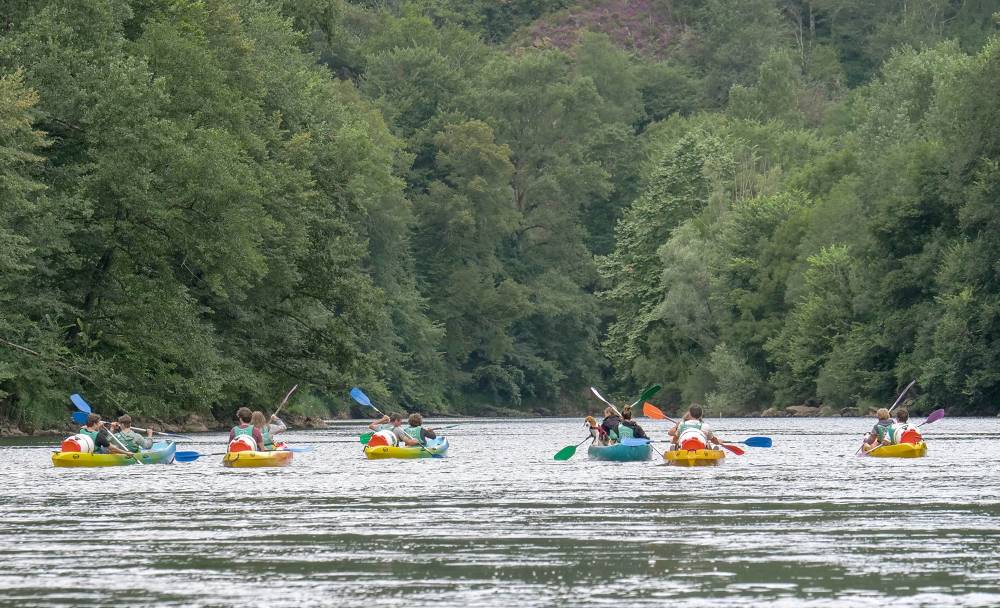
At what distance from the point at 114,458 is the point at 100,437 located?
0.50 m

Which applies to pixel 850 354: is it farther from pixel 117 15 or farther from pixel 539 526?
pixel 539 526

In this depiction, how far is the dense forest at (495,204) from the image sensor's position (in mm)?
54906

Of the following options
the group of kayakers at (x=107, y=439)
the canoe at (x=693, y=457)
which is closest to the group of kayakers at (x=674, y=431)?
the canoe at (x=693, y=457)

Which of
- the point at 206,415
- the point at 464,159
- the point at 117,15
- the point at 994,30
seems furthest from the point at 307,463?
the point at 994,30

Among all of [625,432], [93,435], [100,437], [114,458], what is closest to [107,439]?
[100,437]

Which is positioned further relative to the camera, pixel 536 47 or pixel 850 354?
pixel 536 47

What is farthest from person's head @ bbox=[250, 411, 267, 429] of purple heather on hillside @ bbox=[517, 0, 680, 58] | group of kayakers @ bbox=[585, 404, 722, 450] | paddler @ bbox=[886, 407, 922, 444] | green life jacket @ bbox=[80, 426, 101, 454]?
purple heather on hillside @ bbox=[517, 0, 680, 58]

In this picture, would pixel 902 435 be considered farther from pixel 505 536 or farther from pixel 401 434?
pixel 505 536

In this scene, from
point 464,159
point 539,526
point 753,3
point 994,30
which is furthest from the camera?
point 753,3

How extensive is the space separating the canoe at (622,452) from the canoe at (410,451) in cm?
395

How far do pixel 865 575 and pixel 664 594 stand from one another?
2.18 meters

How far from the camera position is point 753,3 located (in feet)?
471

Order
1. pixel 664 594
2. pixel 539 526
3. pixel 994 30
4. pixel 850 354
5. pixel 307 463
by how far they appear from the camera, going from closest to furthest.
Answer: pixel 664 594 < pixel 539 526 < pixel 307 463 < pixel 850 354 < pixel 994 30

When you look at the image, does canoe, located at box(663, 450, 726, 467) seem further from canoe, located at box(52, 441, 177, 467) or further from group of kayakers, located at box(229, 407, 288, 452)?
canoe, located at box(52, 441, 177, 467)
